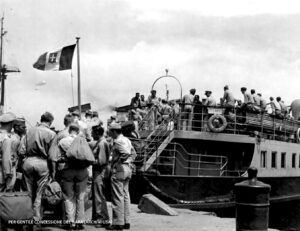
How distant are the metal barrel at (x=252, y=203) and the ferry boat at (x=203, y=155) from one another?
9.02 metres

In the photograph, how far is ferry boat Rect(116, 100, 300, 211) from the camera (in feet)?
54.9

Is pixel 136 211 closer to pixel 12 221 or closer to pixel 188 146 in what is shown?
pixel 12 221

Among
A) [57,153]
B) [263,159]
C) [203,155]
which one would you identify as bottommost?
[263,159]

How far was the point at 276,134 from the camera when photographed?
23078 mm

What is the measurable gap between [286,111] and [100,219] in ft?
53.3

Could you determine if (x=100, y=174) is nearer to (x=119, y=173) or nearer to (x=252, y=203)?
(x=119, y=173)

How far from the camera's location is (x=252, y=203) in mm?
6996

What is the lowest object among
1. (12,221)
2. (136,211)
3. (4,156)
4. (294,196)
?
(294,196)

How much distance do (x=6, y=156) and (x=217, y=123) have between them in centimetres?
1197

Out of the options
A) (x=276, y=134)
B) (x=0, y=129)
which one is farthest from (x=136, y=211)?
(x=276, y=134)

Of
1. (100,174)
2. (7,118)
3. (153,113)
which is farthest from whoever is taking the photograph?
(153,113)

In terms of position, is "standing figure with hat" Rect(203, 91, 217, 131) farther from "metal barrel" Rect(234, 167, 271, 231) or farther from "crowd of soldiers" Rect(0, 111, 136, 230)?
"metal barrel" Rect(234, 167, 271, 231)

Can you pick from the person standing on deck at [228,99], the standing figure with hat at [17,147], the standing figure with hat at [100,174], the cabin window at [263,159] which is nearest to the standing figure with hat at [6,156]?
the standing figure with hat at [17,147]

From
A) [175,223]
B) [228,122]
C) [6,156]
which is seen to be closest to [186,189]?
[228,122]
